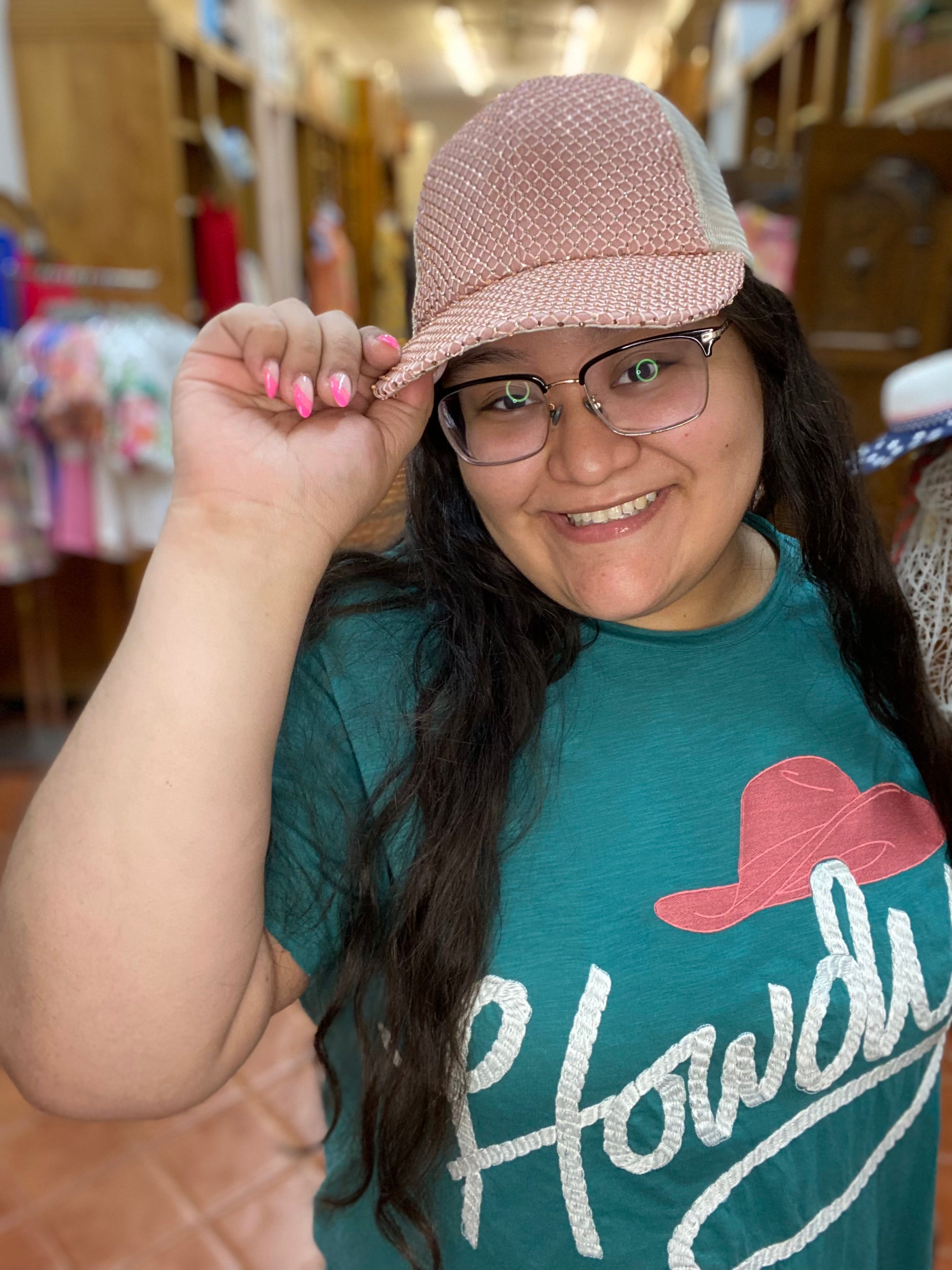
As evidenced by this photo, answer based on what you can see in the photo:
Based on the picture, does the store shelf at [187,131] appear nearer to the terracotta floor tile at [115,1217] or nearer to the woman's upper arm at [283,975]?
the terracotta floor tile at [115,1217]

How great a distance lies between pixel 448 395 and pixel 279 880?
0.47 m

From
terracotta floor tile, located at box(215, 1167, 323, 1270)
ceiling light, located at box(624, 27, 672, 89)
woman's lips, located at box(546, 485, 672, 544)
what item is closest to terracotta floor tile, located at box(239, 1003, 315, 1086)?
terracotta floor tile, located at box(215, 1167, 323, 1270)

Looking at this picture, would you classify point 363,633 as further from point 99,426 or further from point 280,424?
point 99,426

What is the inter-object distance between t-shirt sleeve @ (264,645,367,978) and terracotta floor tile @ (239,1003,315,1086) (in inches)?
61.5

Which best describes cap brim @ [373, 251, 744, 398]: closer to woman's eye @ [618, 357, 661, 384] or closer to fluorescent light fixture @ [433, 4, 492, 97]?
woman's eye @ [618, 357, 661, 384]

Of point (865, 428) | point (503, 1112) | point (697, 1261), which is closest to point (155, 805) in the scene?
point (503, 1112)

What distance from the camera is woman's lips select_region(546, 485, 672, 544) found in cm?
89

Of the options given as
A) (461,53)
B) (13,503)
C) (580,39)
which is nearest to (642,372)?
(13,503)

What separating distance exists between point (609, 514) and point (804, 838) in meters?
0.35

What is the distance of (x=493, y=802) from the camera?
86 centimetres

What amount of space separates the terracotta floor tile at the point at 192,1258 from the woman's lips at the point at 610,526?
1.66m

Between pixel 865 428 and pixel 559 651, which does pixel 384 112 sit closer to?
pixel 865 428

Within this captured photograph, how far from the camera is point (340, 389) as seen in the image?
0.81m

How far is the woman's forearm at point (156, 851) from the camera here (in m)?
0.69
